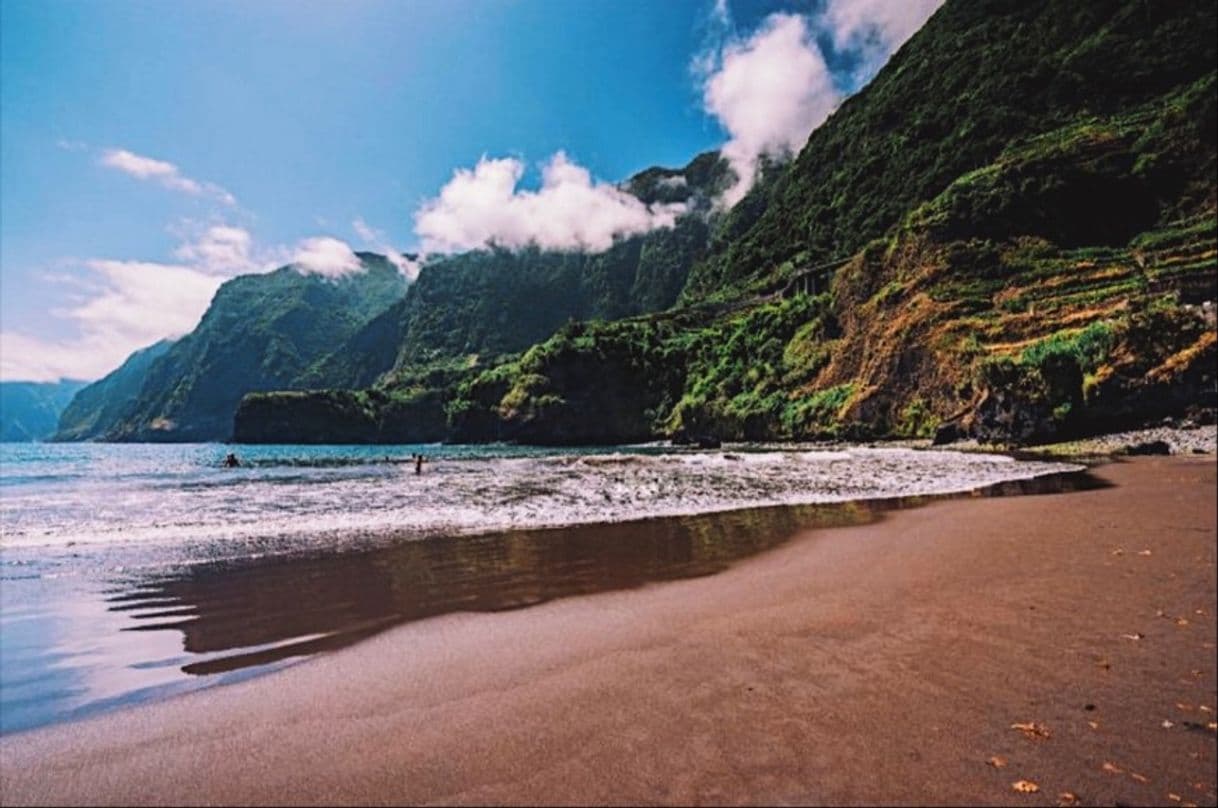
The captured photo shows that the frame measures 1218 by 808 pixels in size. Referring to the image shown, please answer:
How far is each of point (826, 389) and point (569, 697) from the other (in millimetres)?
67540

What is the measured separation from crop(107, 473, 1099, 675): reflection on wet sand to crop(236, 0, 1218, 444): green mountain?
100.0 feet

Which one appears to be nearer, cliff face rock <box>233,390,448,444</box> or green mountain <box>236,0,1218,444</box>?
green mountain <box>236,0,1218,444</box>

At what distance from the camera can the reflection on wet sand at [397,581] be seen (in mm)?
7086

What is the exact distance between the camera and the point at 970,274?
57.9m

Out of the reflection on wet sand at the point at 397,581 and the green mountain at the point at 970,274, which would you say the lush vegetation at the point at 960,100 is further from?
the reflection on wet sand at the point at 397,581

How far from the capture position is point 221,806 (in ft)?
11.6

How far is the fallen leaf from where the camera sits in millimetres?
3828

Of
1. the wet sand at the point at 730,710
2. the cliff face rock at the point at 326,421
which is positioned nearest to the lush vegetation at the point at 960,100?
the wet sand at the point at 730,710

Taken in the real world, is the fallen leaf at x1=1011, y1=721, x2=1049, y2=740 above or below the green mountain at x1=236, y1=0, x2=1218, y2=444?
below

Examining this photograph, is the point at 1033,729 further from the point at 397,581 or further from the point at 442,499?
the point at 442,499

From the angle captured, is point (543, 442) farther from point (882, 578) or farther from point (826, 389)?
point (882, 578)

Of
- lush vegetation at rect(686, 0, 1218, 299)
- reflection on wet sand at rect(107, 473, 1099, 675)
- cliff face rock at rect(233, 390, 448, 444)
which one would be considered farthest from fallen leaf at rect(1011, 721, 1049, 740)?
cliff face rock at rect(233, 390, 448, 444)

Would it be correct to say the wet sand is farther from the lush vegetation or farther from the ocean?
the lush vegetation

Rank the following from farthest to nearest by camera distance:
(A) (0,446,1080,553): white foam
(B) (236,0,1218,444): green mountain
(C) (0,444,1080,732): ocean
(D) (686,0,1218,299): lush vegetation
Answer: (D) (686,0,1218,299): lush vegetation → (B) (236,0,1218,444): green mountain → (A) (0,446,1080,553): white foam → (C) (0,444,1080,732): ocean
